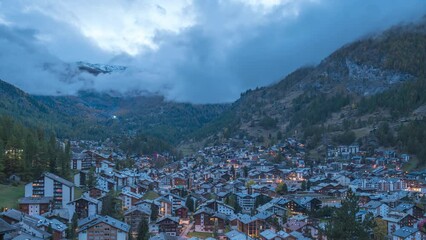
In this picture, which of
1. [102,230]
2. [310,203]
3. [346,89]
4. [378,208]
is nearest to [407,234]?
[378,208]

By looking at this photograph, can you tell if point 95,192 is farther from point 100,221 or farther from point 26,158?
point 100,221

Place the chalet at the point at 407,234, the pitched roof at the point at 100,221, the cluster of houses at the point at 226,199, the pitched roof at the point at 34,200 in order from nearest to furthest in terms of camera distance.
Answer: the pitched roof at the point at 100,221, the chalet at the point at 407,234, the cluster of houses at the point at 226,199, the pitched roof at the point at 34,200

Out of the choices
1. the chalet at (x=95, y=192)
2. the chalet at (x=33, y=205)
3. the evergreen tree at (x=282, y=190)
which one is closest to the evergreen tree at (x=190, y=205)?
the chalet at (x=95, y=192)

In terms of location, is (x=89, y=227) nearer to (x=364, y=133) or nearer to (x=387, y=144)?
(x=387, y=144)

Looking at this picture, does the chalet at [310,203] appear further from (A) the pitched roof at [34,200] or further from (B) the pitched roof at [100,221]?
(A) the pitched roof at [34,200]

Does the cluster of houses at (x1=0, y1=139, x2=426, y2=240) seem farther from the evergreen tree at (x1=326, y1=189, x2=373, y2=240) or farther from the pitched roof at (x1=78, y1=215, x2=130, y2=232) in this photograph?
the evergreen tree at (x1=326, y1=189, x2=373, y2=240)

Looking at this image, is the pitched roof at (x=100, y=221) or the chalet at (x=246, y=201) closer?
the pitched roof at (x=100, y=221)

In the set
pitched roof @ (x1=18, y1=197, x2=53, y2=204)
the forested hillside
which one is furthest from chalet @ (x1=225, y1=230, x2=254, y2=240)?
the forested hillside
